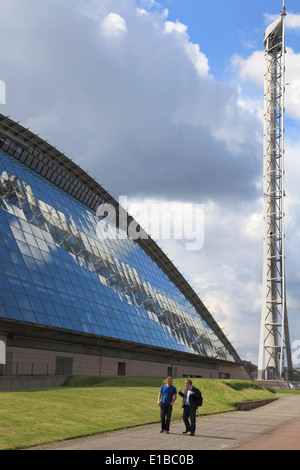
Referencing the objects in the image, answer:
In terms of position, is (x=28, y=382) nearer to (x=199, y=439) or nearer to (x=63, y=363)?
(x=63, y=363)

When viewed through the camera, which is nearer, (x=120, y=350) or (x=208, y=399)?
(x=208, y=399)

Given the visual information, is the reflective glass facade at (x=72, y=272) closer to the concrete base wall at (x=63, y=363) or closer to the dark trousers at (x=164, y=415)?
the concrete base wall at (x=63, y=363)

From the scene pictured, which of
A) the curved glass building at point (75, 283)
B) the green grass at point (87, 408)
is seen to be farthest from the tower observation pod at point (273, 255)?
the green grass at point (87, 408)

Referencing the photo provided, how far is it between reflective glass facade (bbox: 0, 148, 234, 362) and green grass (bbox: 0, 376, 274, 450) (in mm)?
7387

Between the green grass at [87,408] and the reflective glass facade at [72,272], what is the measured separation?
291 inches

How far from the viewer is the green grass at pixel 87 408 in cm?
1586

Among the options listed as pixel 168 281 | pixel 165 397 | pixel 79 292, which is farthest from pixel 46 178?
pixel 165 397

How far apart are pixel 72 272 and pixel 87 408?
24.7 m

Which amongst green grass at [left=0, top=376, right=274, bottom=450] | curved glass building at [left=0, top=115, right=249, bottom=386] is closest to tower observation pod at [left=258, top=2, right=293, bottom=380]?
curved glass building at [left=0, top=115, right=249, bottom=386]

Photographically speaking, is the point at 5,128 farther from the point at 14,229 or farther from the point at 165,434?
the point at 165,434

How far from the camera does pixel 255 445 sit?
15211 mm

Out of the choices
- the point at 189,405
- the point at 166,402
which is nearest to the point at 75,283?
the point at 166,402

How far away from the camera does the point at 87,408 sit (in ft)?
71.8

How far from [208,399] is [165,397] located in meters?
14.2
